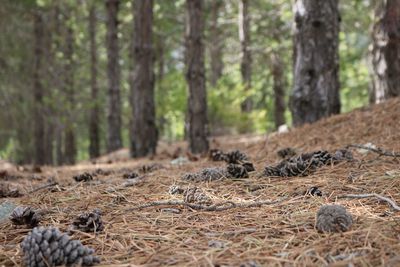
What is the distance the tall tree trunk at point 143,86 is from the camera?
8094 millimetres

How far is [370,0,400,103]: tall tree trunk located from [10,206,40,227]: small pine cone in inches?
188

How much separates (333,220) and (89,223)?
3.45 ft

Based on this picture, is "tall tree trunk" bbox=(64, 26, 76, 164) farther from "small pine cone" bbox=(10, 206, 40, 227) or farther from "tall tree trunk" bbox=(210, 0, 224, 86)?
"small pine cone" bbox=(10, 206, 40, 227)

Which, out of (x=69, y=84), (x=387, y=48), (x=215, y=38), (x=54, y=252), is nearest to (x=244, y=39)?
(x=215, y=38)

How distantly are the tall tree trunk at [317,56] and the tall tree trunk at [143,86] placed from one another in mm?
3382

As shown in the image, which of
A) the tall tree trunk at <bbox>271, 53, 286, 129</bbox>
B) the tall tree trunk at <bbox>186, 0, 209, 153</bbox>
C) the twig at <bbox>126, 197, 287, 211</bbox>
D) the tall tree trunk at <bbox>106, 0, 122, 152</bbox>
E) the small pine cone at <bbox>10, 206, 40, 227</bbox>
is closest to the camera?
the small pine cone at <bbox>10, 206, 40, 227</bbox>

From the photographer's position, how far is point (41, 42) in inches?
445

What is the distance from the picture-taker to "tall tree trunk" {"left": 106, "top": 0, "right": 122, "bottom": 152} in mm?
11266

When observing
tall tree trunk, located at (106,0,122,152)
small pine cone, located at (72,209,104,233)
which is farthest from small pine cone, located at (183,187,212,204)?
tall tree trunk, located at (106,0,122,152)

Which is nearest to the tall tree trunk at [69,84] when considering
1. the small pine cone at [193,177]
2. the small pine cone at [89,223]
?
the small pine cone at [193,177]

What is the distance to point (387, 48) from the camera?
5418mm

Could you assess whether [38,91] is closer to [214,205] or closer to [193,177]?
[193,177]

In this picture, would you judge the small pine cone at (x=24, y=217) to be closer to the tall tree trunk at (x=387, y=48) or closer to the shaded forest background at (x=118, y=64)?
the tall tree trunk at (x=387, y=48)

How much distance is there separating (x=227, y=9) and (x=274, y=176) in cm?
1363
